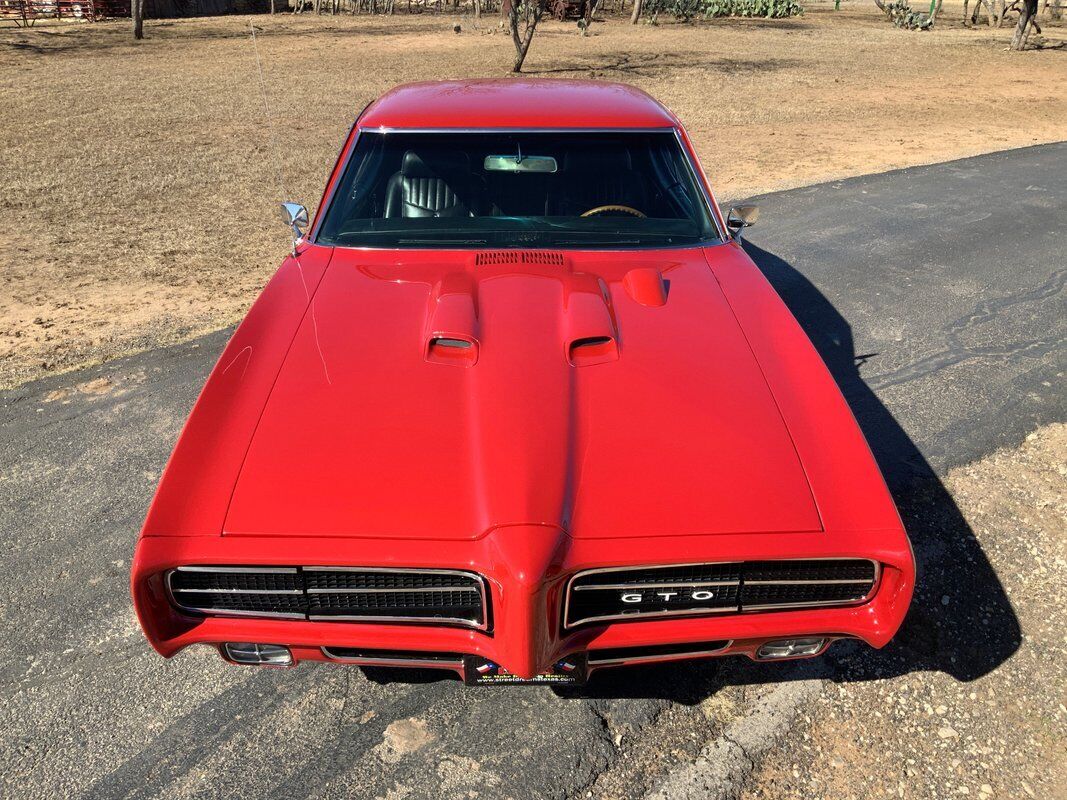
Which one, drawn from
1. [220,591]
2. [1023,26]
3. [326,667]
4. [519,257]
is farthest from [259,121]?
[1023,26]

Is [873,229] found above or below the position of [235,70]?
below

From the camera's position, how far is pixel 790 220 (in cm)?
778

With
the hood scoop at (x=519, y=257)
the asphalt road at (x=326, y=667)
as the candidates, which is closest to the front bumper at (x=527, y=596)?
the asphalt road at (x=326, y=667)

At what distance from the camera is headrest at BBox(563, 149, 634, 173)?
364 centimetres

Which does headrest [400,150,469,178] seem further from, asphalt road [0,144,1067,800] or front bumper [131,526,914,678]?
front bumper [131,526,914,678]

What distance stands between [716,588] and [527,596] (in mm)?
586

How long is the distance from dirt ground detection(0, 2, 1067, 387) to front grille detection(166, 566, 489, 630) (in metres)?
3.39

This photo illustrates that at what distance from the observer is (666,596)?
2211mm

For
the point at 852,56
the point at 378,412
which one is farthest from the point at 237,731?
the point at 852,56

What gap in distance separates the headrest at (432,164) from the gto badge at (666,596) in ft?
7.26

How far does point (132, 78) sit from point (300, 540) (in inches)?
681

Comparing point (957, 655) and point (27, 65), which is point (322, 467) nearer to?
point (957, 655)

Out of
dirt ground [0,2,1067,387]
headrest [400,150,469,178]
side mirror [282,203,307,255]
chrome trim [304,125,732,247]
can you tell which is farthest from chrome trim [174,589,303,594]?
dirt ground [0,2,1067,387]

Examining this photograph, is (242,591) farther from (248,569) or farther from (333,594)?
(333,594)
